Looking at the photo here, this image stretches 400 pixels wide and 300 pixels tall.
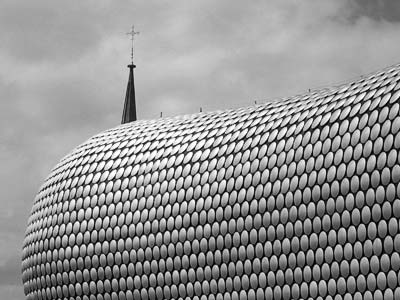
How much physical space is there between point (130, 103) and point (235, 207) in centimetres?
4515

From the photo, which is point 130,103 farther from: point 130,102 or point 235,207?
point 235,207

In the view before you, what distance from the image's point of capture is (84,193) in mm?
64188

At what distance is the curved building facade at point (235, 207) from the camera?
45.0m

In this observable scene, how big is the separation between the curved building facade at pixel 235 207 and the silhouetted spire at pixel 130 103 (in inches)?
Answer: 977

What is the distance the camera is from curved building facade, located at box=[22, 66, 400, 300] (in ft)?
148

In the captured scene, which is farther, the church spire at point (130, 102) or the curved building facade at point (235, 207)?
the church spire at point (130, 102)

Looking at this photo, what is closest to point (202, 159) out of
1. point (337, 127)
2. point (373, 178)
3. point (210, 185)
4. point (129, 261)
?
point (210, 185)

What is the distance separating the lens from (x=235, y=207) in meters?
52.4

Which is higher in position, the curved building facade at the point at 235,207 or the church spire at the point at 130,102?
the church spire at the point at 130,102

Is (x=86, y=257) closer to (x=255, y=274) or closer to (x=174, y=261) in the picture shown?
(x=174, y=261)

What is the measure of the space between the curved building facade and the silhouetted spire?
24.8 m

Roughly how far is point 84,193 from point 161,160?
6336 millimetres

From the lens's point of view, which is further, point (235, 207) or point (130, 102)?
point (130, 102)

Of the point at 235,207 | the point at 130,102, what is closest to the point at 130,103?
the point at 130,102
